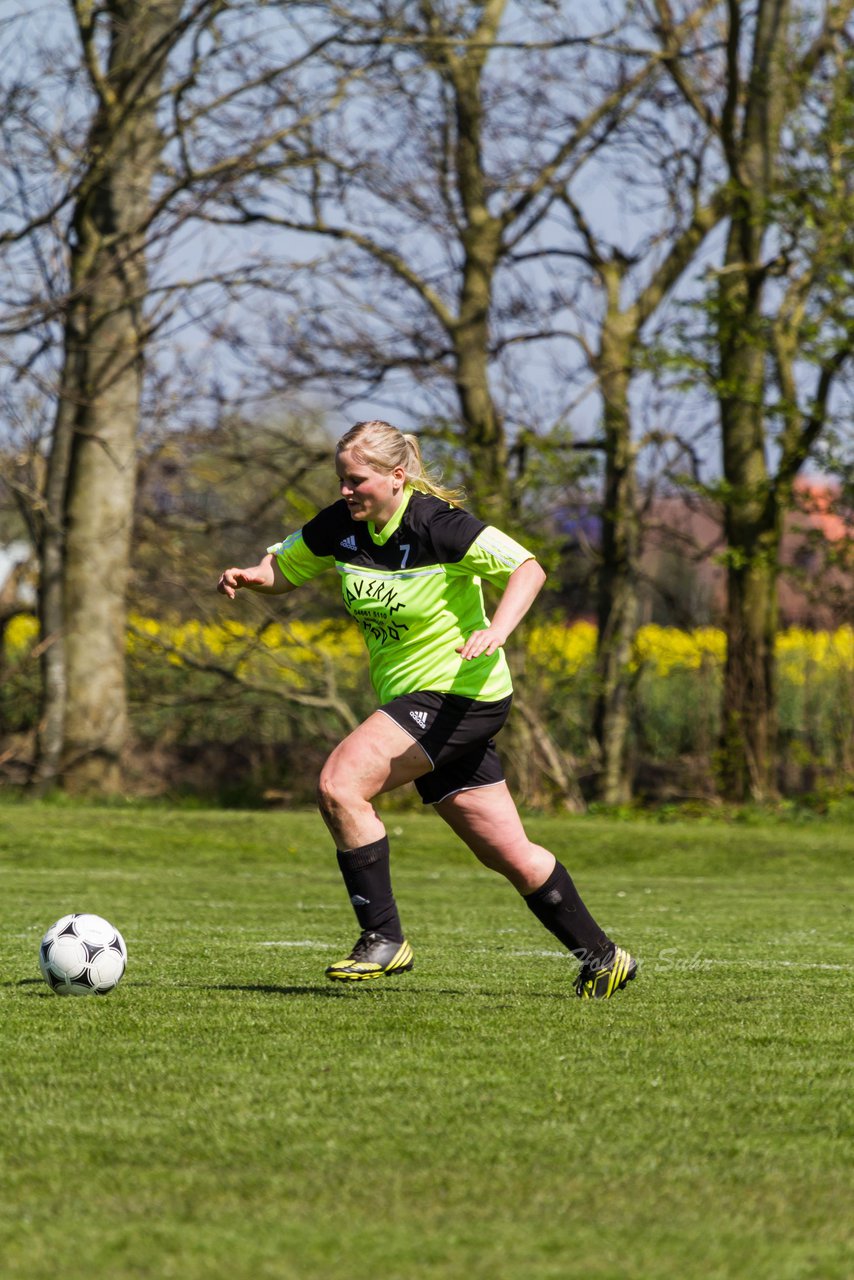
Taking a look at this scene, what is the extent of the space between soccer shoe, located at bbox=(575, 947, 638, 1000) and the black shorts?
0.75 metres

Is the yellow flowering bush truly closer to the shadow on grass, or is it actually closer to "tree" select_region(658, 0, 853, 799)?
"tree" select_region(658, 0, 853, 799)

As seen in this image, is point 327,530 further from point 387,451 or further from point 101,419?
point 101,419

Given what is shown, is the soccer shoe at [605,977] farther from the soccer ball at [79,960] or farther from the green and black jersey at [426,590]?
the soccer ball at [79,960]

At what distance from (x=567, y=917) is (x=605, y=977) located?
0.25 m

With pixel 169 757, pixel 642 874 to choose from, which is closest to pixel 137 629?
pixel 169 757

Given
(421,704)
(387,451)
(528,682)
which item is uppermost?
(387,451)

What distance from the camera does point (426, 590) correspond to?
5801 mm

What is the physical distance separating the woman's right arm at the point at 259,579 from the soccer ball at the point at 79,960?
1.33 m

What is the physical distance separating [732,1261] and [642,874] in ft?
35.1

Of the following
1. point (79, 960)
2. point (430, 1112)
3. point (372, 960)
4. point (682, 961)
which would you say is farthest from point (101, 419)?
point (430, 1112)

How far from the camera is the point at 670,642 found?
20250 millimetres

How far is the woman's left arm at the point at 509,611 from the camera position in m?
5.32

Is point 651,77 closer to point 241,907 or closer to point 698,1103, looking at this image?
point 241,907

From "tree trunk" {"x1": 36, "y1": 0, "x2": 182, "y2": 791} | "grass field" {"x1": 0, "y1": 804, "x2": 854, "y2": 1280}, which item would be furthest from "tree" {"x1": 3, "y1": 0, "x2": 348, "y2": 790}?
"grass field" {"x1": 0, "y1": 804, "x2": 854, "y2": 1280}
